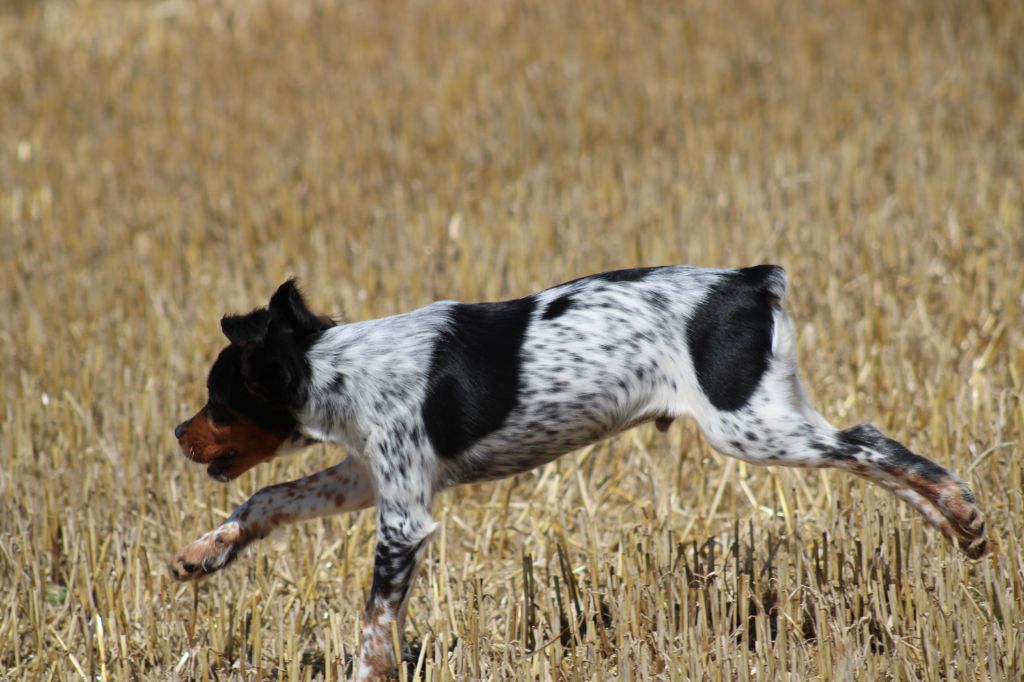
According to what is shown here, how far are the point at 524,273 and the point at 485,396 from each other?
3189 millimetres

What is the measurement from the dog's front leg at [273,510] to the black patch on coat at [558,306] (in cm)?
76

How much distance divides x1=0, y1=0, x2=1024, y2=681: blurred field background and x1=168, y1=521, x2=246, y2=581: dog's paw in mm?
293

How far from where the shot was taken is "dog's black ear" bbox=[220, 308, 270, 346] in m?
3.69

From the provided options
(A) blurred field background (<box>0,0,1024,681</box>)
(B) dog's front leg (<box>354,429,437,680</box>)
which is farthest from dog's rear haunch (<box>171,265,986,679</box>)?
(A) blurred field background (<box>0,0,1024,681</box>)

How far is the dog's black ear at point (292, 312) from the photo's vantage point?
3.88 meters

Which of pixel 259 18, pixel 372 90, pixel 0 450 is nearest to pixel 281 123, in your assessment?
pixel 372 90

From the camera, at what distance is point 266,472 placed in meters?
5.34

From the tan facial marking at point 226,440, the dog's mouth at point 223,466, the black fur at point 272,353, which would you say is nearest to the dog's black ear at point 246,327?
the black fur at point 272,353

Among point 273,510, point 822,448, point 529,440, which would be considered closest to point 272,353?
point 273,510

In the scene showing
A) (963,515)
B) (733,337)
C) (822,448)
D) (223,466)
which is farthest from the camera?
(223,466)

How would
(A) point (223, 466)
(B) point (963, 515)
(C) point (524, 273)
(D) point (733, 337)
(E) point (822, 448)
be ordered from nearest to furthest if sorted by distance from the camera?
(B) point (963, 515), (E) point (822, 448), (D) point (733, 337), (A) point (223, 466), (C) point (524, 273)

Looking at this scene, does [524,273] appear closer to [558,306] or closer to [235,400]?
[558,306]

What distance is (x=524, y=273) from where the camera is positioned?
6.95 metres

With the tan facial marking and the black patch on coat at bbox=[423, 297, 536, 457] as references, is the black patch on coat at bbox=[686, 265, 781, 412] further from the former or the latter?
the tan facial marking
